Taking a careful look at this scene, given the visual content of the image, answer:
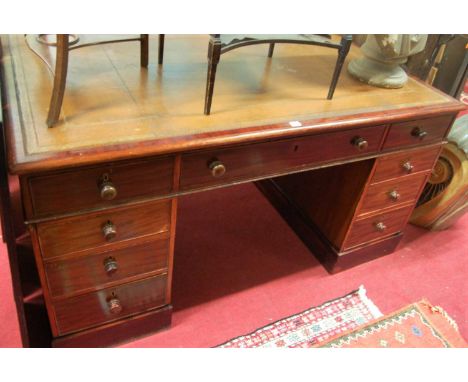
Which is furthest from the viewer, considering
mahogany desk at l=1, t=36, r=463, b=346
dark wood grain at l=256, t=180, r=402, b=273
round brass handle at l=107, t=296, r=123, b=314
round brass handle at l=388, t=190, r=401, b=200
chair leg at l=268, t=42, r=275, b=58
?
dark wood grain at l=256, t=180, r=402, b=273

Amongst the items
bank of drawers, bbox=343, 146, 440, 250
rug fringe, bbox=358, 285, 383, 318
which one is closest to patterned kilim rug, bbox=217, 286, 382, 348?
rug fringe, bbox=358, 285, 383, 318

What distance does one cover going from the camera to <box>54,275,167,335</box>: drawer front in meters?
1.25

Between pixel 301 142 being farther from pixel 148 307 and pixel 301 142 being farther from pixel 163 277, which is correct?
pixel 148 307

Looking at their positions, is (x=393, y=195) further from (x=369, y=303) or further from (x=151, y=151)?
(x=151, y=151)

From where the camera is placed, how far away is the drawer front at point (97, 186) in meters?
0.94

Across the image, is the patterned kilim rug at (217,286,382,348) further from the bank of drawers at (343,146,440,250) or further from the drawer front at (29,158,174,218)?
the drawer front at (29,158,174,218)

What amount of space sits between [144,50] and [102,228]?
1.93ft

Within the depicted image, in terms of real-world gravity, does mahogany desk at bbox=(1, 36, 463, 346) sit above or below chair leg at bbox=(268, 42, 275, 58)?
below

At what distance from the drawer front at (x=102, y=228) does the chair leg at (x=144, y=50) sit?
1.62ft

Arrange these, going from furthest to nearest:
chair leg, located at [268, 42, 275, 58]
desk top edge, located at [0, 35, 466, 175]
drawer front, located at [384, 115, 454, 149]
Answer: chair leg, located at [268, 42, 275, 58] < drawer front, located at [384, 115, 454, 149] < desk top edge, located at [0, 35, 466, 175]

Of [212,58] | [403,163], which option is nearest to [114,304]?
[212,58]

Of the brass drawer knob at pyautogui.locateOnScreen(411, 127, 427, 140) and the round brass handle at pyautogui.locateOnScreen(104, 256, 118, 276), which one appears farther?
the brass drawer knob at pyautogui.locateOnScreen(411, 127, 427, 140)

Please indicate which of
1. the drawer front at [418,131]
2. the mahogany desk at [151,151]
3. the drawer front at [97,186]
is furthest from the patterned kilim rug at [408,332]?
the drawer front at [97,186]

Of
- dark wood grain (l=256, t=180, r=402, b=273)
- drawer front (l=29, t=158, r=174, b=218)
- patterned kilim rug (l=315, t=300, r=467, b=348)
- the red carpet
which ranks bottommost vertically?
the red carpet
